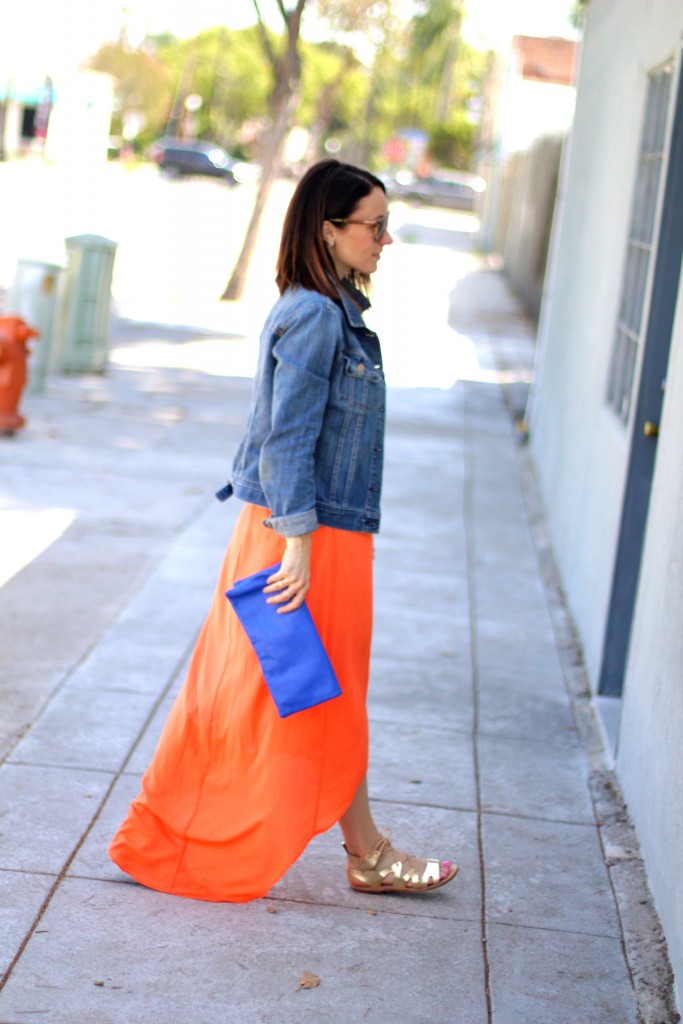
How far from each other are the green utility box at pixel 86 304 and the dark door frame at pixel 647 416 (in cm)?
728

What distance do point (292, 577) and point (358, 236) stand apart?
2.72ft

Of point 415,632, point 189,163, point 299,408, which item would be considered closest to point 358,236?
point 299,408

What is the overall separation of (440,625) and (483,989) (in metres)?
2.88

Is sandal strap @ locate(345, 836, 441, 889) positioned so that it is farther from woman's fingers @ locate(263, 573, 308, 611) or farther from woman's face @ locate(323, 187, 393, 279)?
woman's face @ locate(323, 187, 393, 279)

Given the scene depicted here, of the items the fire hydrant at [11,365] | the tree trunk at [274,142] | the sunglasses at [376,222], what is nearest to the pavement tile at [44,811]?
the sunglasses at [376,222]

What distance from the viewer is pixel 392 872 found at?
3.44m

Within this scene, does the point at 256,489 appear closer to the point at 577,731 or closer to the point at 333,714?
the point at 333,714

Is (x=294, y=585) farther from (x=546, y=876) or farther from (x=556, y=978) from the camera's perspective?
(x=546, y=876)

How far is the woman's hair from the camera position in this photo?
10.2 ft

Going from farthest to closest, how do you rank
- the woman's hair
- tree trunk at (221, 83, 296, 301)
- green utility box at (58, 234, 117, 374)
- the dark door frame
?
tree trunk at (221, 83, 296, 301) → green utility box at (58, 234, 117, 374) → the dark door frame → the woman's hair

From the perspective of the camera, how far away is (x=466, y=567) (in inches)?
272

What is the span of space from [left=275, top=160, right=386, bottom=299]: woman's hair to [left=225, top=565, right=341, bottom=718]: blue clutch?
0.71 m

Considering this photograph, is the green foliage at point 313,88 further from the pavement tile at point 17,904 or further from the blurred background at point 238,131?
the pavement tile at point 17,904

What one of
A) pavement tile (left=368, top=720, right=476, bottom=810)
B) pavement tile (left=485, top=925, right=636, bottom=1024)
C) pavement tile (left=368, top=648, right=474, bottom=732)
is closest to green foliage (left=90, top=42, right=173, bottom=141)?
pavement tile (left=368, top=648, right=474, bottom=732)
